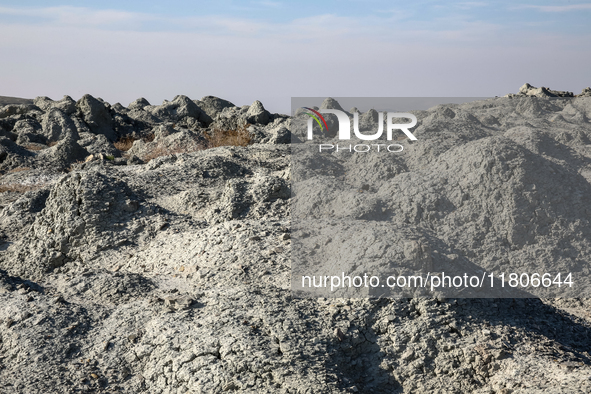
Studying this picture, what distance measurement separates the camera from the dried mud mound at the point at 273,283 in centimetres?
248

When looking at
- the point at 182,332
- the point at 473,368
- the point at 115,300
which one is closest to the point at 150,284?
the point at 115,300

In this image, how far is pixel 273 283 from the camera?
→ 316cm

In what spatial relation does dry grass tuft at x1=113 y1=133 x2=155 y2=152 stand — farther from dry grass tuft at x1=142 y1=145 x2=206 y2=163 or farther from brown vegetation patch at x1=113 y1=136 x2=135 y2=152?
dry grass tuft at x1=142 y1=145 x2=206 y2=163

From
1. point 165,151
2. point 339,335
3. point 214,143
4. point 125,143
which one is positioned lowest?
point 339,335

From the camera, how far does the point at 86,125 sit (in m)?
14.1

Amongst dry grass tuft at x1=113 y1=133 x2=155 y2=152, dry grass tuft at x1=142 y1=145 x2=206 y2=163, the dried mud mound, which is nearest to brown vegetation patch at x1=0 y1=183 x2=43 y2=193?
dry grass tuft at x1=142 y1=145 x2=206 y2=163

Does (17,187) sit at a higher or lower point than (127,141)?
lower

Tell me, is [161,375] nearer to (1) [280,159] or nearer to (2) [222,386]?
(2) [222,386]

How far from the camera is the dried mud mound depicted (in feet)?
8.13

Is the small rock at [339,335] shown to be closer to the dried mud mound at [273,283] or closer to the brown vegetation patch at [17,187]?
the dried mud mound at [273,283]

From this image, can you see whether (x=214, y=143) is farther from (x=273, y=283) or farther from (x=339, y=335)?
(x=339, y=335)

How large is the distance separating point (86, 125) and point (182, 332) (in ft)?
42.4

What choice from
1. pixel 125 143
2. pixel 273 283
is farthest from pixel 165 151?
pixel 273 283

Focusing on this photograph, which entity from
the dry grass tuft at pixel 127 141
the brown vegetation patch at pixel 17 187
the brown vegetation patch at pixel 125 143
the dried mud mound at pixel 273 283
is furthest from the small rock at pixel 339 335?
the dry grass tuft at pixel 127 141
